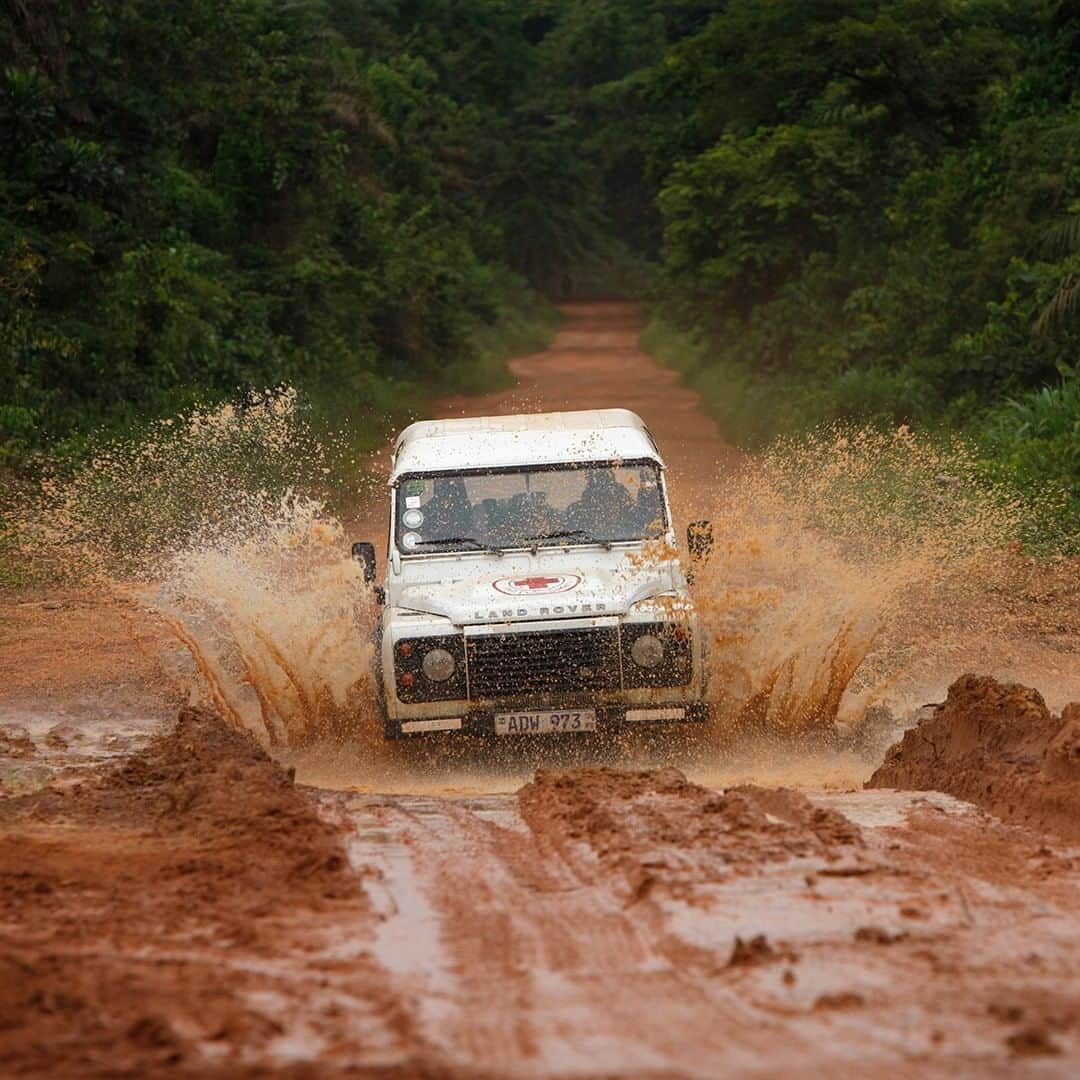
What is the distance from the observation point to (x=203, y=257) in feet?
79.3

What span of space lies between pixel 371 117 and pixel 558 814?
26.0 metres

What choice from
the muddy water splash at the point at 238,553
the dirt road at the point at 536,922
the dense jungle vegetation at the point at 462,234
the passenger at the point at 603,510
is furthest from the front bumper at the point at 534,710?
the dense jungle vegetation at the point at 462,234

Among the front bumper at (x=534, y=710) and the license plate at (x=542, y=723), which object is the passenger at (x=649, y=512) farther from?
the license plate at (x=542, y=723)

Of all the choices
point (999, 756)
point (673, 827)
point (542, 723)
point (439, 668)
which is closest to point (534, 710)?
point (542, 723)

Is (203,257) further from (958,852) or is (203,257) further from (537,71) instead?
(537,71)

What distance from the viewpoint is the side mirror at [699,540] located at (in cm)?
923


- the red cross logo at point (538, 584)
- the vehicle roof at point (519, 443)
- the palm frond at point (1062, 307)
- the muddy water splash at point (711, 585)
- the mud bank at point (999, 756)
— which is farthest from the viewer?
the palm frond at point (1062, 307)

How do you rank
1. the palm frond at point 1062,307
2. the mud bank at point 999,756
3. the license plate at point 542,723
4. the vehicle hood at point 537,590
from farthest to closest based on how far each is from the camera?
the palm frond at point 1062,307 < the vehicle hood at point 537,590 < the license plate at point 542,723 < the mud bank at point 999,756

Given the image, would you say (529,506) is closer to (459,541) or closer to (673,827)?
(459,541)

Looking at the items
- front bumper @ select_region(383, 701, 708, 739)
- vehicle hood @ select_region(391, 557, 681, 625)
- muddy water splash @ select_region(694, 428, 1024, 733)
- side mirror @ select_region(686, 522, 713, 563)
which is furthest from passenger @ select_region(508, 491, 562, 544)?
front bumper @ select_region(383, 701, 708, 739)

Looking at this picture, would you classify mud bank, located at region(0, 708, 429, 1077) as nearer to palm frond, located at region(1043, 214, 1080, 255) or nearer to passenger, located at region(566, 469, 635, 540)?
passenger, located at region(566, 469, 635, 540)

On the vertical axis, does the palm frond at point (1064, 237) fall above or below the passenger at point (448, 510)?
above

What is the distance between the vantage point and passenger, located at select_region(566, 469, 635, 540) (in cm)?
953

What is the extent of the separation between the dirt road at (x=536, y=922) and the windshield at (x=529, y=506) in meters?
1.67
